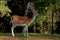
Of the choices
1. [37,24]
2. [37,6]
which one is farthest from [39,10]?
[37,24]

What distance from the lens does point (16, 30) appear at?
1616cm

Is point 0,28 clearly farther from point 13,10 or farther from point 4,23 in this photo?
point 13,10

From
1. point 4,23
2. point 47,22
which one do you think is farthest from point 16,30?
point 47,22

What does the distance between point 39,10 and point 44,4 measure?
20.1 inches

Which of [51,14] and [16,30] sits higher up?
[51,14]

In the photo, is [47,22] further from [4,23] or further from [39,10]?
[4,23]

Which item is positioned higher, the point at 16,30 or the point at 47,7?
the point at 47,7

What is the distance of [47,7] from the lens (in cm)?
1482

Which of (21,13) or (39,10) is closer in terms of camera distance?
(39,10)

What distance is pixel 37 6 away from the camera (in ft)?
49.2

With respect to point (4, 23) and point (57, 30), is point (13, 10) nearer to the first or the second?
point (4, 23)

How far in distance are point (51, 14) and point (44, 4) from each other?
1.09 m

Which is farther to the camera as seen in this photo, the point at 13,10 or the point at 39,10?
the point at 13,10

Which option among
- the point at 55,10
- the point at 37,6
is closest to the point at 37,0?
the point at 37,6
